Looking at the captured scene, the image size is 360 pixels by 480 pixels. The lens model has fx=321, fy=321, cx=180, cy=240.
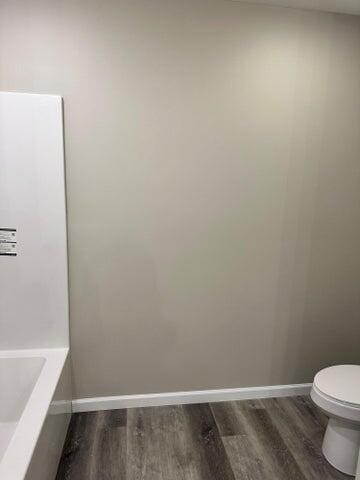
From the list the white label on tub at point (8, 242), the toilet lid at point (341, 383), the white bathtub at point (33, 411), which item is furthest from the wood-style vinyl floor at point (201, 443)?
the white label on tub at point (8, 242)

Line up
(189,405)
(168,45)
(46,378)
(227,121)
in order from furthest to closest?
(189,405), (227,121), (168,45), (46,378)

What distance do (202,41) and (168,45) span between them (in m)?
0.20

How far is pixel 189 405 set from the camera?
84.9 inches

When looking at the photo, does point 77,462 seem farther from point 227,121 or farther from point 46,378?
point 227,121

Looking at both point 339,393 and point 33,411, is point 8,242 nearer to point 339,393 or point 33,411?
point 33,411

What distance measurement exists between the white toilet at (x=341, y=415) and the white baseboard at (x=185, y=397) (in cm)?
49

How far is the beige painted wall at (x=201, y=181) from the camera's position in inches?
68.9

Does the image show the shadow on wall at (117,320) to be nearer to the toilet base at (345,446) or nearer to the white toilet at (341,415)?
the white toilet at (341,415)

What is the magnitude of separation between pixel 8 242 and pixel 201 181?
45.9 inches

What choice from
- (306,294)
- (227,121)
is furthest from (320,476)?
(227,121)

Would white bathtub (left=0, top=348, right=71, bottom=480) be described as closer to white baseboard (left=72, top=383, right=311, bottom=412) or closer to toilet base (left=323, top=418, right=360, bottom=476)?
white baseboard (left=72, top=383, right=311, bottom=412)

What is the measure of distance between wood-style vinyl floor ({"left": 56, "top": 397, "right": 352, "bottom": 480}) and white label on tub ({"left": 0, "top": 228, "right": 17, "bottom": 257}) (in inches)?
43.6

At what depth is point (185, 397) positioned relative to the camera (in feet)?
7.08

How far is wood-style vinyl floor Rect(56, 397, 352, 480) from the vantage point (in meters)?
1.65
